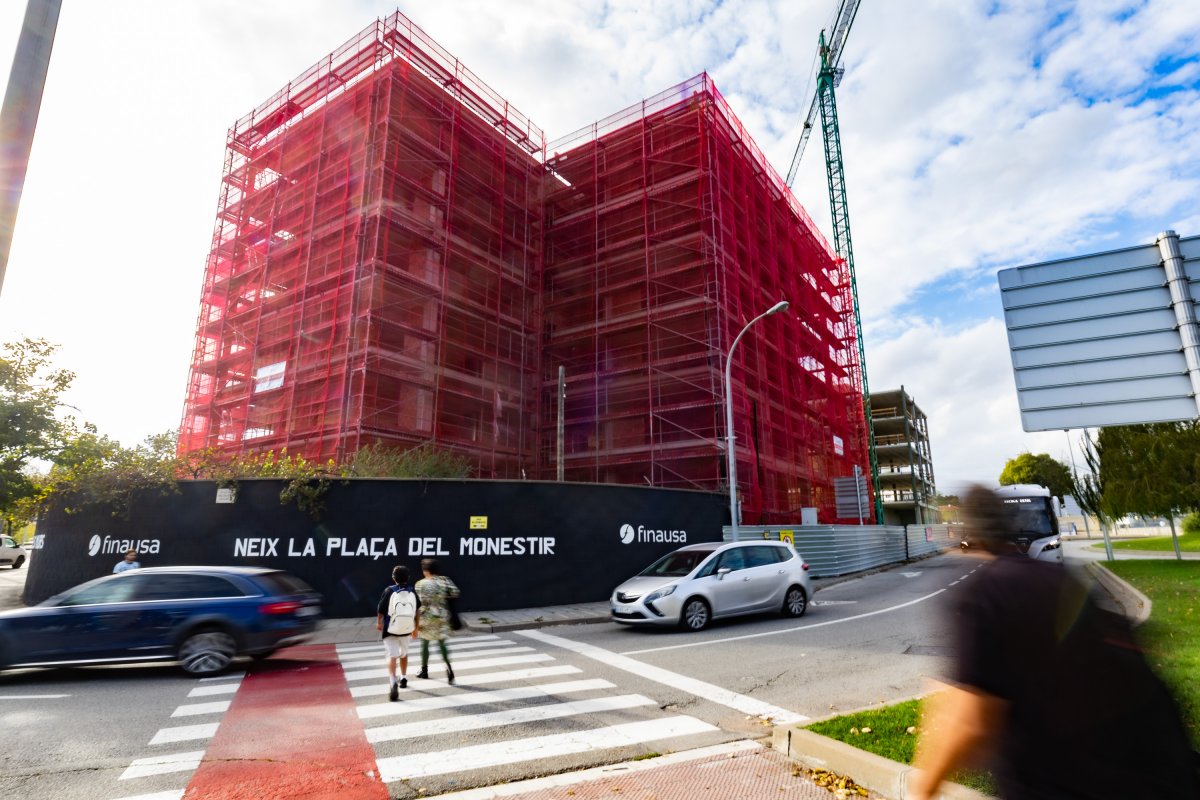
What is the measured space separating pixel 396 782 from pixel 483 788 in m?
0.67

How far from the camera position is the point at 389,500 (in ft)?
46.7

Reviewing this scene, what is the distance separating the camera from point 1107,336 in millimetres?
4785

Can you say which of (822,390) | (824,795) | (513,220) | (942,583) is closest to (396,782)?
(824,795)

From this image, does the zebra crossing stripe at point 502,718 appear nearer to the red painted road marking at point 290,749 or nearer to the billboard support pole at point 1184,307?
the red painted road marking at point 290,749

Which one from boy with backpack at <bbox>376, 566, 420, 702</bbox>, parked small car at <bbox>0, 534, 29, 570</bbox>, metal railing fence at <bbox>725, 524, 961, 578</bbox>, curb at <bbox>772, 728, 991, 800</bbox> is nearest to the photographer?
curb at <bbox>772, 728, 991, 800</bbox>

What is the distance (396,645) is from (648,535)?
34.8ft

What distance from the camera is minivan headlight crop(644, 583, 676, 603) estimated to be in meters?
10.9

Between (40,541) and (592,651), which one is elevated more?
(40,541)

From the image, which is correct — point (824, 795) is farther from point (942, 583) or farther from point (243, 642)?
point (942, 583)

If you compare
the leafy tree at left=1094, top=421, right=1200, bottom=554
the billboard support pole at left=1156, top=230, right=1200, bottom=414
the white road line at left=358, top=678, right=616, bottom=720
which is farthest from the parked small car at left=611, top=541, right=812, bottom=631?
→ the leafy tree at left=1094, top=421, right=1200, bottom=554

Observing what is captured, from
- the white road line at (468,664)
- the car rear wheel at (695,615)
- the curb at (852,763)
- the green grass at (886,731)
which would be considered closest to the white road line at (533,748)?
the curb at (852,763)

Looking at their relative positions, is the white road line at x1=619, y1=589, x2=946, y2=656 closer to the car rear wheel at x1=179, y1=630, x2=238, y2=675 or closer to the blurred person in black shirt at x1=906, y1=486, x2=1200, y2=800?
the car rear wheel at x1=179, y1=630, x2=238, y2=675

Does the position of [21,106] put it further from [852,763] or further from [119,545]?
[119,545]

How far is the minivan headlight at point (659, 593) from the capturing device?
10.9m
